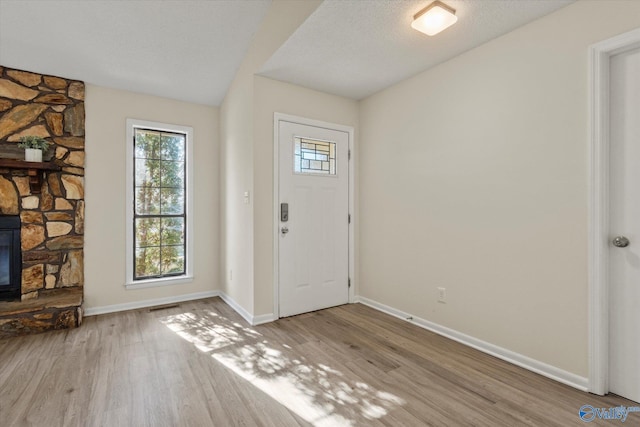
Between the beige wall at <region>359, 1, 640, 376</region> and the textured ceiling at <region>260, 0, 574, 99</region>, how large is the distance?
0.49 feet

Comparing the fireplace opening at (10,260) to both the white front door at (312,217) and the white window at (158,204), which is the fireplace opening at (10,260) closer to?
the white window at (158,204)

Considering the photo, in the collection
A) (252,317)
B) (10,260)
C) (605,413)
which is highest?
(10,260)

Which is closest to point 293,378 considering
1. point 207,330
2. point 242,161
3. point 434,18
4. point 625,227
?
point 207,330

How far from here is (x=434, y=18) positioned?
6.64 ft

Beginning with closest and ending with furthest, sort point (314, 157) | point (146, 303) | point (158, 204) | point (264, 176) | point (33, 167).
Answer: point (33, 167)
point (264, 176)
point (314, 157)
point (146, 303)
point (158, 204)

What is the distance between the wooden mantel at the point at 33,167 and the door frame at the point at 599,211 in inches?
178

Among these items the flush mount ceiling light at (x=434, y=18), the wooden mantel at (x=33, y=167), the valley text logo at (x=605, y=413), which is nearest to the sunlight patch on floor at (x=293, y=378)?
the valley text logo at (x=605, y=413)

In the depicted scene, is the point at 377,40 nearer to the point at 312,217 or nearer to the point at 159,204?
the point at 312,217

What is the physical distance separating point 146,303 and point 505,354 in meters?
3.72

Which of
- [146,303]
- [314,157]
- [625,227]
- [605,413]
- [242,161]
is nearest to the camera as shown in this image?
[605,413]

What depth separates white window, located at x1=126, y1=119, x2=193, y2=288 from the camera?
11.8 ft

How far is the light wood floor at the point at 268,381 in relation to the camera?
1711mm

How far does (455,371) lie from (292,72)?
293 centimetres

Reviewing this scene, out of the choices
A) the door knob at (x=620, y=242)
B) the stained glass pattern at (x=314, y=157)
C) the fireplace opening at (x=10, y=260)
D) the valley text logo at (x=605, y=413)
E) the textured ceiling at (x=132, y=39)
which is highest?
the textured ceiling at (x=132, y=39)
